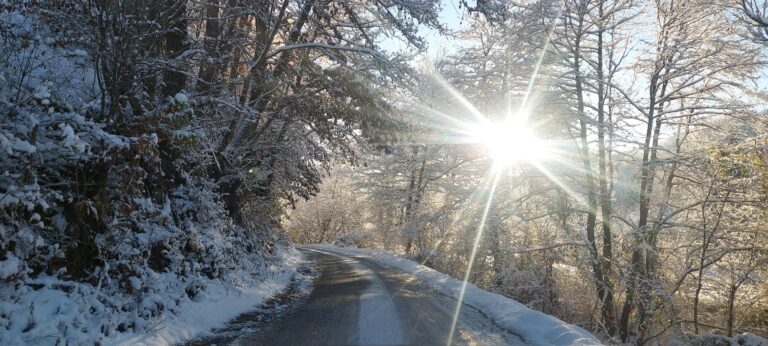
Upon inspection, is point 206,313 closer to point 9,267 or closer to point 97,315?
point 97,315

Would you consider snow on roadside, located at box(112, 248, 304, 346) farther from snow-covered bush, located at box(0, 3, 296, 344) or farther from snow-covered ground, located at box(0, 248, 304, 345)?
snow-covered bush, located at box(0, 3, 296, 344)

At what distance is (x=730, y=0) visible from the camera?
7.62m

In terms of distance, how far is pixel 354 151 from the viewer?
13742 millimetres

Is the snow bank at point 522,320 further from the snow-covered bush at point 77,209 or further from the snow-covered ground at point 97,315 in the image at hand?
the snow-covered bush at point 77,209

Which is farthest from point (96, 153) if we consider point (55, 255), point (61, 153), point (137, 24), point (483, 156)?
point (483, 156)

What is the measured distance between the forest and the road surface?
1212 millimetres

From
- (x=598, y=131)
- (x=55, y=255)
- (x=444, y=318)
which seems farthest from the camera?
(x=598, y=131)

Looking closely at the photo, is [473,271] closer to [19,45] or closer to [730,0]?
[730,0]

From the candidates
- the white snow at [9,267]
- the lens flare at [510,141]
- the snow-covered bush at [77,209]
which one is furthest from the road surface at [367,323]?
the lens flare at [510,141]

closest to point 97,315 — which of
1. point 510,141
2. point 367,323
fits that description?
point 367,323

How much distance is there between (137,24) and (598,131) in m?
11.9

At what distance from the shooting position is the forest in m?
5.34

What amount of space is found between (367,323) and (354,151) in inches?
290

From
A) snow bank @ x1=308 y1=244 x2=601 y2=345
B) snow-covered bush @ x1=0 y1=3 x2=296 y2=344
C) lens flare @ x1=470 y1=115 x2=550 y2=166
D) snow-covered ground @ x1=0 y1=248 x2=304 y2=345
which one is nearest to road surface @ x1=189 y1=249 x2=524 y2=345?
snow bank @ x1=308 y1=244 x2=601 y2=345
